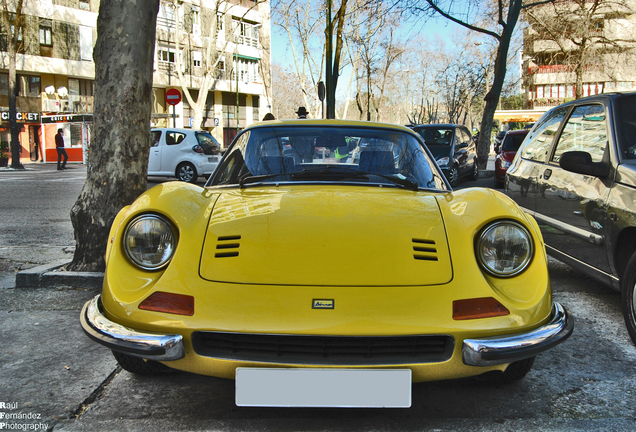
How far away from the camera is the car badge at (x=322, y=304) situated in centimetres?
211

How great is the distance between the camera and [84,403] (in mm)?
2498

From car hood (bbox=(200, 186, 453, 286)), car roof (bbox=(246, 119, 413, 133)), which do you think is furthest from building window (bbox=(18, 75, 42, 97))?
car hood (bbox=(200, 186, 453, 286))

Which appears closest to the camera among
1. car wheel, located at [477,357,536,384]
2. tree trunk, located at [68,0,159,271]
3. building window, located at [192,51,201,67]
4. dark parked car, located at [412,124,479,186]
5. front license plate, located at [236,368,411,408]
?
front license plate, located at [236,368,411,408]

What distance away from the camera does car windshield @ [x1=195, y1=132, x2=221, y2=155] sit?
15.7 metres

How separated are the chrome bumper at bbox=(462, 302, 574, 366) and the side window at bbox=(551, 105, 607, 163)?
2141 mm

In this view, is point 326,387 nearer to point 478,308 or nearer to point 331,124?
point 478,308

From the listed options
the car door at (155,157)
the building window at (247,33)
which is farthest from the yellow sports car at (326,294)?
the building window at (247,33)

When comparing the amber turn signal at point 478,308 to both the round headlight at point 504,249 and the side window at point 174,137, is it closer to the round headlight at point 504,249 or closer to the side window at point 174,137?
the round headlight at point 504,249

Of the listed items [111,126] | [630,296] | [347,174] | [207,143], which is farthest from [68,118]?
[630,296]

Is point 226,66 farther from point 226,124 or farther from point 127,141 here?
point 127,141

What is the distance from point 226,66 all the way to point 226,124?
4.81 meters

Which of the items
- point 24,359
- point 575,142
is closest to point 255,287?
point 24,359

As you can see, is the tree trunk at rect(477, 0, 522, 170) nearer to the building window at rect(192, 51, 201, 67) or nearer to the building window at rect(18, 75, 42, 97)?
the building window at rect(18, 75, 42, 97)

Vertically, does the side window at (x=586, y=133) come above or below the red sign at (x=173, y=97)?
below
